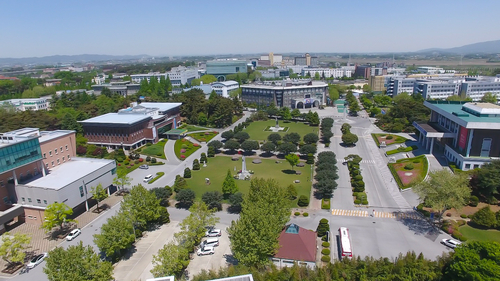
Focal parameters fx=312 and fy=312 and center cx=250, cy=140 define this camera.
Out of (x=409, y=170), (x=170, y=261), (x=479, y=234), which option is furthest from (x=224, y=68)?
(x=170, y=261)

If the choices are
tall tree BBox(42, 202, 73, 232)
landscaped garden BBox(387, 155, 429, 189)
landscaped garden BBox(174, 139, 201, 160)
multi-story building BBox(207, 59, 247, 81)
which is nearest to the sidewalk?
tall tree BBox(42, 202, 73, 232)

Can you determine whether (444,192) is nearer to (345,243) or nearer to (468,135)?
(345,243)

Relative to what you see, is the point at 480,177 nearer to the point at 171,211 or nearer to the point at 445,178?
the point at 445,178

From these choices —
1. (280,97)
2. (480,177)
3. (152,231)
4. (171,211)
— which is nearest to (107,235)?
(152,231)

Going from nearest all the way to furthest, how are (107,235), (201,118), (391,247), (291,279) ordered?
(291,279) < (107,235) < (391,247) < (201,118)

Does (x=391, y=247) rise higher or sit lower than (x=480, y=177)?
lower

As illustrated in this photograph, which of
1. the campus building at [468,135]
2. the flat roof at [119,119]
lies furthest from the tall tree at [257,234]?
the flat roof at [119,119]

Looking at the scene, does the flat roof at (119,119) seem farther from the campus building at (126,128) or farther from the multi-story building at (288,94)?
the multi-story building at (288,94)

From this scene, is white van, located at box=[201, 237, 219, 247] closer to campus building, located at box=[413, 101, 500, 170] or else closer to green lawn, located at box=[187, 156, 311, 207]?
green lawn, located at box=[187, 156, 311, 207]
